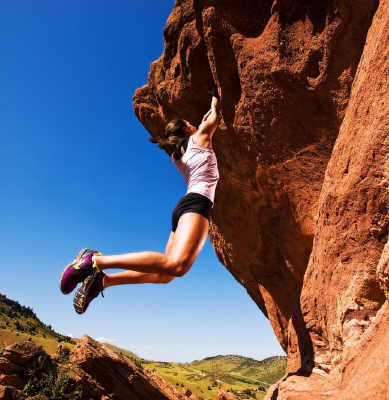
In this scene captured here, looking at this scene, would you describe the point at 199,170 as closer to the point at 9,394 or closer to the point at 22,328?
the point at 9,394

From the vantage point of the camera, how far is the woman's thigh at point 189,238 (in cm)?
324

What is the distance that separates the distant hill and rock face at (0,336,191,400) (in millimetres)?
25527

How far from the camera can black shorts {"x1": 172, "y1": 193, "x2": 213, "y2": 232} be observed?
3480mm

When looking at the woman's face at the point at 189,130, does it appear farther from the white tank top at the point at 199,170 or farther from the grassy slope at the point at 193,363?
the grassy slope at the point at 193,363

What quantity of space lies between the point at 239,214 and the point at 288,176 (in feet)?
8.03

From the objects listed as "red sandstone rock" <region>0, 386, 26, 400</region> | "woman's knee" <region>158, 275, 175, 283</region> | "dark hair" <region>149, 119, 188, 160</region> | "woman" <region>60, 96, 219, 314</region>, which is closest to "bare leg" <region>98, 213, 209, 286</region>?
"woman" <region>60, 96, 219, 314</region>

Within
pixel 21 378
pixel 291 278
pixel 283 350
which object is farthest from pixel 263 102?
pixel 21 378

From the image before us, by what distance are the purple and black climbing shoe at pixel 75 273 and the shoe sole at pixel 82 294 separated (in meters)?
0.05

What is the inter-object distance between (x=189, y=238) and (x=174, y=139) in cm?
175

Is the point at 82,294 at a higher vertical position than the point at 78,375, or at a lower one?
higher

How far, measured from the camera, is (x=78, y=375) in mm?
13758

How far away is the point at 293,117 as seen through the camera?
6.53m

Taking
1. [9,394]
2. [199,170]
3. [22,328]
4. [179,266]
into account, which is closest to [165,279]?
[179,266]

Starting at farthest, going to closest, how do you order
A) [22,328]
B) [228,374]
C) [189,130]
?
[228,374] < [22,328] < [189,130]
